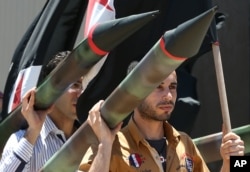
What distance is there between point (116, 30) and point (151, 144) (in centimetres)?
78

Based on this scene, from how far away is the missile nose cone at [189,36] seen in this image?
3.26m

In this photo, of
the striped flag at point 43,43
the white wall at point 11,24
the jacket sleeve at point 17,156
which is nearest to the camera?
the jacket sleeve at point 17,156

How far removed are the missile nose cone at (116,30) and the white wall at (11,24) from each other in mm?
5053

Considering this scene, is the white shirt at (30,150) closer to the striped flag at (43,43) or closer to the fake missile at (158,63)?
the fake missile at (158,63)

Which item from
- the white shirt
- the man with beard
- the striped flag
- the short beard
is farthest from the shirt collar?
the striped flag

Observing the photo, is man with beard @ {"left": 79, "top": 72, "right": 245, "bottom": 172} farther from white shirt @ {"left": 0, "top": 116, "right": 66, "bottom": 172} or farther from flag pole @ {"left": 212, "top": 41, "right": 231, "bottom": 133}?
white shirt @ {"left": 0, "top": 116, "right": 66, "bottom": 172}

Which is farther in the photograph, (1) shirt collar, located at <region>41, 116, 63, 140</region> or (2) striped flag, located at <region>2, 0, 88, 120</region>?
(2) striped flag, located at <region>2, 0, 88, 120</region>

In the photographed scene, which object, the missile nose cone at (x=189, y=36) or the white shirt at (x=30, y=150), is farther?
the white shirt at (x=30, y=150)

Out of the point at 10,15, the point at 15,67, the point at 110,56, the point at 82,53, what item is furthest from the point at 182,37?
the point at 10,15

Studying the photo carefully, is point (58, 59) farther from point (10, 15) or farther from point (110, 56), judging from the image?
point (10, 15)

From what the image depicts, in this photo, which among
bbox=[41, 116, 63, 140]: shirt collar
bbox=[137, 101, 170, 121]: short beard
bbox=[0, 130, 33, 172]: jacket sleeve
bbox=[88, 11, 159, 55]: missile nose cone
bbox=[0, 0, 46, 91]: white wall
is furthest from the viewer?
bbox=[0, 0, 46, 91]: white wall

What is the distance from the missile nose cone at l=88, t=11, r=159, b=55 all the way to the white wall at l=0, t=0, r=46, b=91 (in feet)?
16.6

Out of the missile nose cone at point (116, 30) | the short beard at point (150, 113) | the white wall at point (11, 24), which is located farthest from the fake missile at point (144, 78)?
the white wall at point (11, 24)

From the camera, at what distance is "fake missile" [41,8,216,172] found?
328cm
